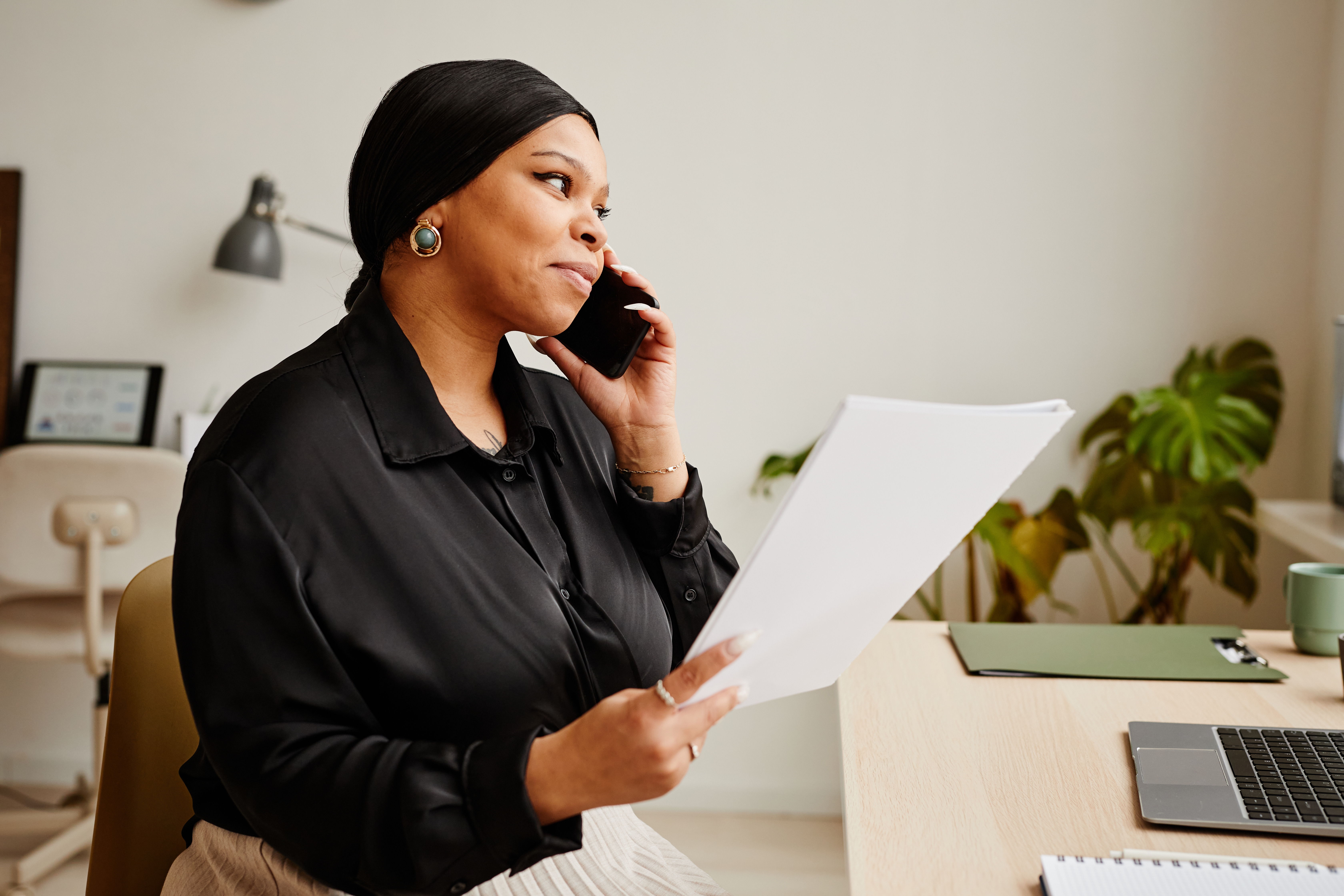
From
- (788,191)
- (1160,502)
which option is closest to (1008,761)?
(1160,502)

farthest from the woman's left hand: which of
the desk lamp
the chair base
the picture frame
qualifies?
the picture frame

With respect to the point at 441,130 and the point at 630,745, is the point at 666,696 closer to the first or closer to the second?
the point at 630,745

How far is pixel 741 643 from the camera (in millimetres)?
708

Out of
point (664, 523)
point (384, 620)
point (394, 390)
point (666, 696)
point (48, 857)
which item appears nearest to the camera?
point (666, 696)

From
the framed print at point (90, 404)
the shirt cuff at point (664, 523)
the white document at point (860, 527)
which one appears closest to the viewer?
the white document at point (860, 527)

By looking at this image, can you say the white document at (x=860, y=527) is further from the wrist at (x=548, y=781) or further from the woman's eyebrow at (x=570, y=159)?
the woman's eyebrow at (x=570, y=159)

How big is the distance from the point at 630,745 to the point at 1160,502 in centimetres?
186

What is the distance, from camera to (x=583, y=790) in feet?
2.47

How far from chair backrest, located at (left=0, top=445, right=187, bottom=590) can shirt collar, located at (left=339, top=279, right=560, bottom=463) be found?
50.0 inches

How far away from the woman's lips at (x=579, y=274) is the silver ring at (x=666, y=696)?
0.49 metres

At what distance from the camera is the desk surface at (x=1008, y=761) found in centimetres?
80

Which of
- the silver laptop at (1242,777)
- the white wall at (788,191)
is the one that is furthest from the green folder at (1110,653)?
the white wall at (788,191)

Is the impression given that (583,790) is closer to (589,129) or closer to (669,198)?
(589,129)

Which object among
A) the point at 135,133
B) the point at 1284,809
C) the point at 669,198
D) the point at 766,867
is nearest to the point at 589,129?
the point at 1284,809
